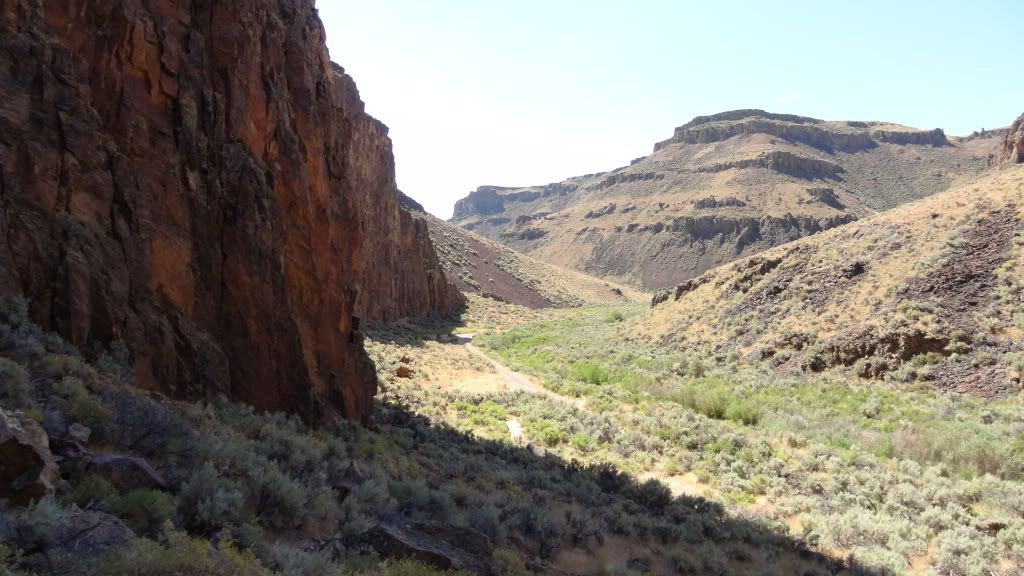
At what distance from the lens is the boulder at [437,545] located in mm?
6059

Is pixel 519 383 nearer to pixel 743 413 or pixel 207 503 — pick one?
pixel 743 413

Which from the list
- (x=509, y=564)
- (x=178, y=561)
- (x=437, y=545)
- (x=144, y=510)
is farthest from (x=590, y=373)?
(x=178, y=561)

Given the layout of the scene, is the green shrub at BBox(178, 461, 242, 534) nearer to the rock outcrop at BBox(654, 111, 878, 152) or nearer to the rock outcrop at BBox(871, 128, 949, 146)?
the rock outcrop at BBox(654, 111, 878, 152)

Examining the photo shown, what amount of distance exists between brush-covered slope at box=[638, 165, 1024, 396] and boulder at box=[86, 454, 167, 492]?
25575 mm

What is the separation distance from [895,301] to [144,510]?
32.3 m

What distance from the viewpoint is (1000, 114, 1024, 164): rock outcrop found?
43.5 metres

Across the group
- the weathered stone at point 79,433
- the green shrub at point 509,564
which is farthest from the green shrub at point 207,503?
the green shrub at point 509,564

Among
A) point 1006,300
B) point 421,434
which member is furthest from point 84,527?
point 1006,300

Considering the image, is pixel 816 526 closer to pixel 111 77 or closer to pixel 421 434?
pixel 421 434

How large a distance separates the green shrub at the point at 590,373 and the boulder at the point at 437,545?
2536 centimetres

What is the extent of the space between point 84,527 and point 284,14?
1387cm

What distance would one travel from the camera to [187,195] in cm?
1073

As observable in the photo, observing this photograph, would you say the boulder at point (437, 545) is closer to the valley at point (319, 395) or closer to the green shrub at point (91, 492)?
the valley at point (319, 395)

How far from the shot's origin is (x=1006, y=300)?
25.4 m
